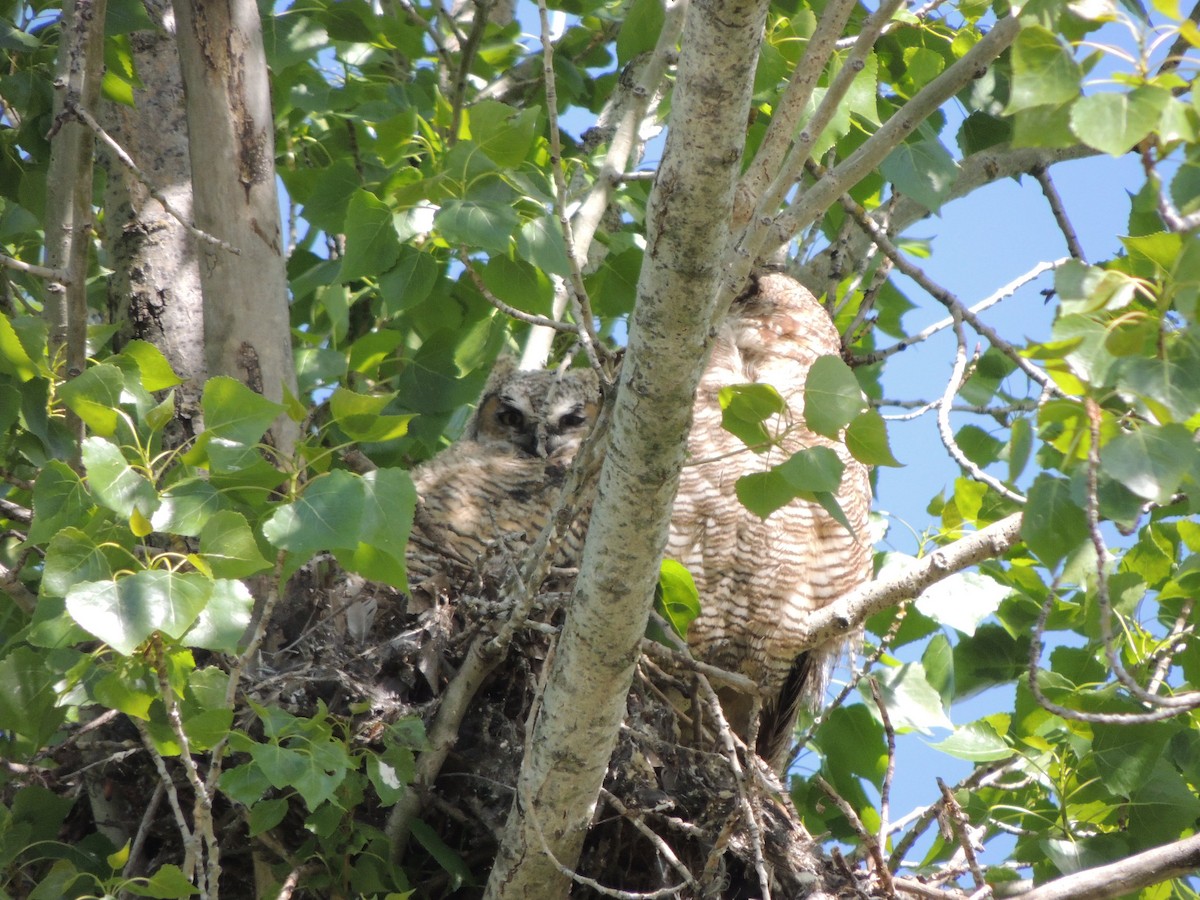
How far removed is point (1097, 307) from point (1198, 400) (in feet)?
0.39

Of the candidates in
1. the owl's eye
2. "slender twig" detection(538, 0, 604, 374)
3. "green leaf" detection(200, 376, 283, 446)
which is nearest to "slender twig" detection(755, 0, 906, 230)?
"slender twig" detection(538, 0, 604, 374)

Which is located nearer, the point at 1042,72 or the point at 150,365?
the point at 1042,72

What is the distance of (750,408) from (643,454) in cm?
16

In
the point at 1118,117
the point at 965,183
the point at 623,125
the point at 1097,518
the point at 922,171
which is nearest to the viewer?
the point at 1118,117

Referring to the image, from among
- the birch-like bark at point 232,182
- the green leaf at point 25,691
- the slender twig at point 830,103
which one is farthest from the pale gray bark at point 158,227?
the slender twig at point 830,103

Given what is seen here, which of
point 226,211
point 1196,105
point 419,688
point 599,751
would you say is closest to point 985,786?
point 599,751

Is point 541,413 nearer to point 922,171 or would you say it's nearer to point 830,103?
point 922,171

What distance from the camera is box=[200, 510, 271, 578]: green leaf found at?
1439mm

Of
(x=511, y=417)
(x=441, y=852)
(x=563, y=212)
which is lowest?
(x=441, y=852)

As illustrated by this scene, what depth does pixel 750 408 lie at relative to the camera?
5.31 feet

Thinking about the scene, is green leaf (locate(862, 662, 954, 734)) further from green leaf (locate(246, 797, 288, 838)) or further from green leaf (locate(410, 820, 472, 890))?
green leaf (locate(246, 797, 288, 838))

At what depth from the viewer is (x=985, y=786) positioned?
2.31 meters

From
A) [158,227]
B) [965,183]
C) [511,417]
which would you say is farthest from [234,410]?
[965,183]

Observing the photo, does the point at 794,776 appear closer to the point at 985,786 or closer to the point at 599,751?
the point at 985,786
